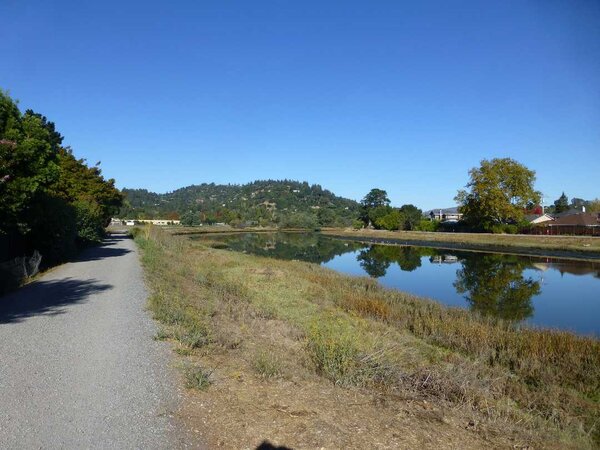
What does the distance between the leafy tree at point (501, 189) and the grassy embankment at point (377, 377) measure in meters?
58.0

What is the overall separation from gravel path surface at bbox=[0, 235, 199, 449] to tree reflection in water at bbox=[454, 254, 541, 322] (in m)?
14.1

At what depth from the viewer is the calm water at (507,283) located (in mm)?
18717

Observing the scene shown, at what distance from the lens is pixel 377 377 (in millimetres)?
6992

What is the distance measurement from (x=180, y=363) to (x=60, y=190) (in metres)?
32.2

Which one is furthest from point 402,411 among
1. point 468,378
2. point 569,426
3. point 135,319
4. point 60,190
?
point 60,190

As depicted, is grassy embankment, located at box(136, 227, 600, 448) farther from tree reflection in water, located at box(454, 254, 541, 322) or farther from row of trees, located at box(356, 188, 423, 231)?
row of trees, located at box(356, 188, 423, 231)

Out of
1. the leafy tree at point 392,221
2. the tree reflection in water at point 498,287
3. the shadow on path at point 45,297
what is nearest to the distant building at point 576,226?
the tree reflection in water at point 498,287

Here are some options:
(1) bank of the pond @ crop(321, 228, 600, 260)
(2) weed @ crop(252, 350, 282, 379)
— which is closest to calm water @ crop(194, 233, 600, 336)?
(1) bank of the pond @ crop(321, 228, 600, 260)

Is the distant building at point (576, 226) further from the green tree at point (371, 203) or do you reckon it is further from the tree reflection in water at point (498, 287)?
the green tree at point (371, 203)

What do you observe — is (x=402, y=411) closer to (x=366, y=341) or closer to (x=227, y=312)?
(x=366, y=341)

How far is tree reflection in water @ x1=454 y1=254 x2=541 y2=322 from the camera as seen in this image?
1939 cm

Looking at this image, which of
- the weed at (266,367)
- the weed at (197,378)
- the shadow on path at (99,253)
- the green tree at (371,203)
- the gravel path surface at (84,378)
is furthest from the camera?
the green tree at (371,203)

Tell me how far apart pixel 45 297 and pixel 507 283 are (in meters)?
25.6

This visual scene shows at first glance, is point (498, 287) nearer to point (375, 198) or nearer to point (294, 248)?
point (294, 248)
